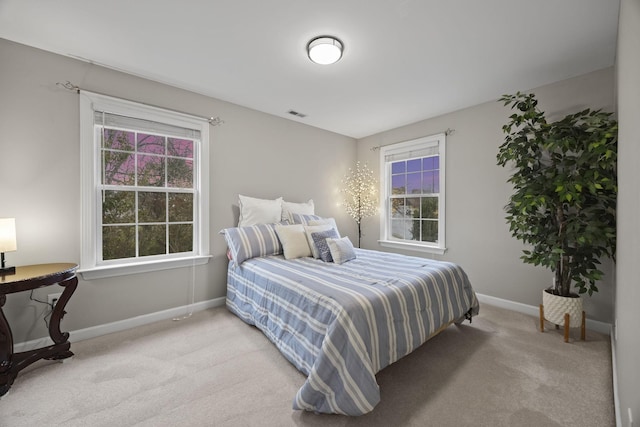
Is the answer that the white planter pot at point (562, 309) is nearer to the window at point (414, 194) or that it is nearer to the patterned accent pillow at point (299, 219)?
the window at point (414, 194)

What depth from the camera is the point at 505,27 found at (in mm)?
1939

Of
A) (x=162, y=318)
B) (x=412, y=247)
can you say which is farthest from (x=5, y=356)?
(x=412, y=247)

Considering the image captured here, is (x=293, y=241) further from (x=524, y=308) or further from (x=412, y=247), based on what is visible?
(x=524, y=308)

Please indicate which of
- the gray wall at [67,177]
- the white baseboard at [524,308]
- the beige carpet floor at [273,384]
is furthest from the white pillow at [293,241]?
the white baseboard at [524,308]

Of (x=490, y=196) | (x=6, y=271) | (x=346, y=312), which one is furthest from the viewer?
(x=490, y=196)

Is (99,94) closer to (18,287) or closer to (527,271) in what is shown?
(18,287)

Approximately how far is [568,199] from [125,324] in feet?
13.5

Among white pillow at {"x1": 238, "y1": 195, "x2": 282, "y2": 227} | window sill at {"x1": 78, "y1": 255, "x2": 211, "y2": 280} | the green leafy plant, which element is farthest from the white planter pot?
window sill at {"x1": 78, "y1": 255, "x2": 211, "y2": 280}

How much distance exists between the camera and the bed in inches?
59.8

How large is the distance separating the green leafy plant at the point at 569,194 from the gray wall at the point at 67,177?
121 inches

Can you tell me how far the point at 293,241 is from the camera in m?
2.98

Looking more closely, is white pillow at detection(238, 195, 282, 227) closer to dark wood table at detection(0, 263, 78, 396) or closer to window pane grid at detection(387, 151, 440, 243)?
dark wood table at detection(0, 263, 78, 396)

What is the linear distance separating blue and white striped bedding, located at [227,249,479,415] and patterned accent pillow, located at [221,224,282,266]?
94 mm

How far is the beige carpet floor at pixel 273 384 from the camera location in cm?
152
